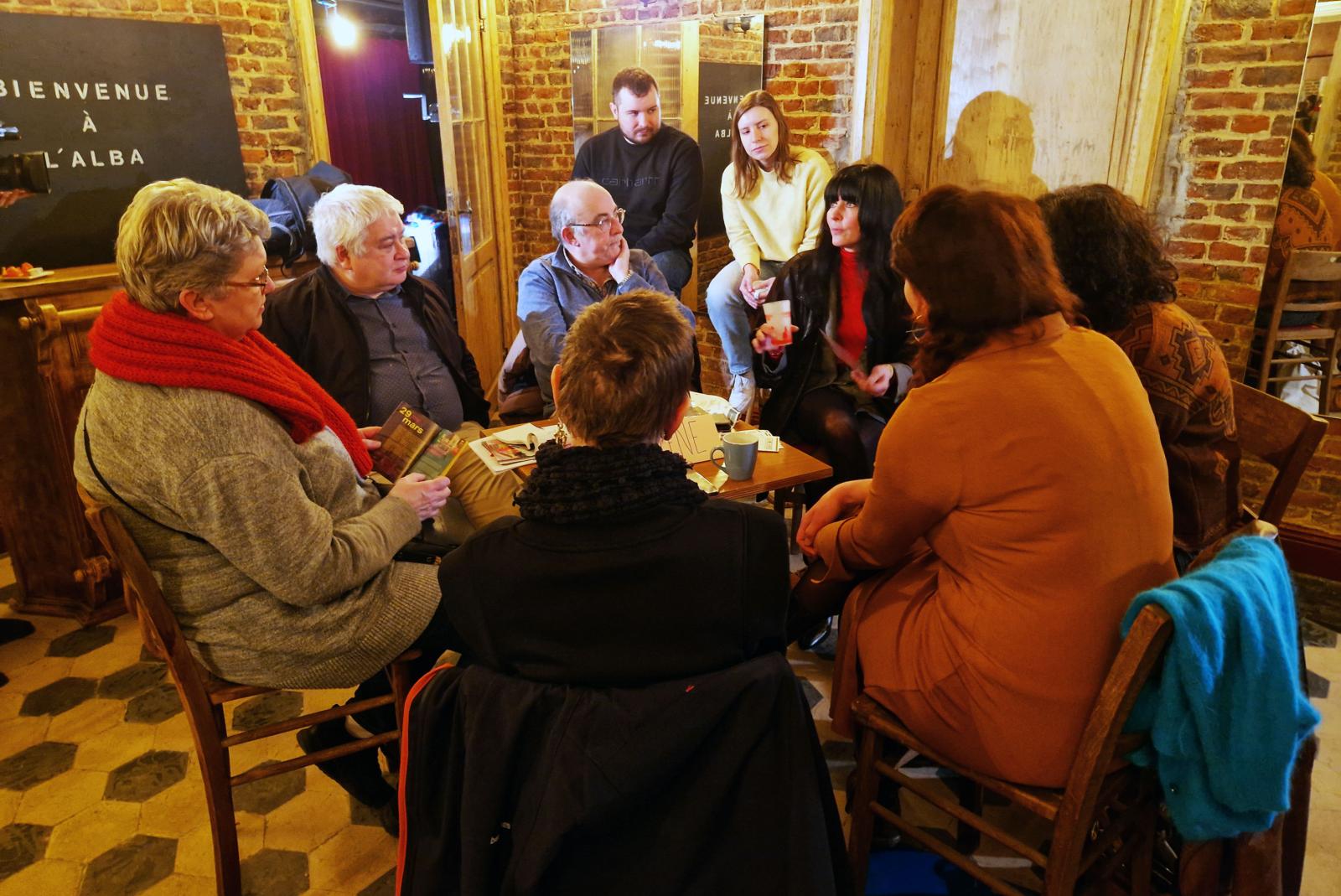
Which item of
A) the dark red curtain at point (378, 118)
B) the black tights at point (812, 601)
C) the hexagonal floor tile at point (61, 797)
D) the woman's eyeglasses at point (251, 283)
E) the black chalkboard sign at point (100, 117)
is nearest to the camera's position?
the woman's eyeglasses at point (251, 283)

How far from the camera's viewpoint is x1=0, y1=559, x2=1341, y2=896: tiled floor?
2002mm

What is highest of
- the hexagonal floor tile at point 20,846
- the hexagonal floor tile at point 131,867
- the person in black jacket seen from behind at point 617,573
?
the person in black jacket seen from behind at point 617,573

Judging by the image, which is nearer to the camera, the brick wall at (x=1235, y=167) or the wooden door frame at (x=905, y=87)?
the brick wall at (x=1235, y=167)

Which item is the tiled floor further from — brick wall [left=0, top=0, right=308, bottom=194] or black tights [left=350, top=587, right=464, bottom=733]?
brick wall [left=0, top=0, right=308, bottom=194]

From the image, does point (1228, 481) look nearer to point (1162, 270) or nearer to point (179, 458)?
point (1162, 270)

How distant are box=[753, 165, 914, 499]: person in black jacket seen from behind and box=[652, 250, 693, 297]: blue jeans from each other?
132 cm

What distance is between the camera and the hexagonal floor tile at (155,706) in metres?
2.57

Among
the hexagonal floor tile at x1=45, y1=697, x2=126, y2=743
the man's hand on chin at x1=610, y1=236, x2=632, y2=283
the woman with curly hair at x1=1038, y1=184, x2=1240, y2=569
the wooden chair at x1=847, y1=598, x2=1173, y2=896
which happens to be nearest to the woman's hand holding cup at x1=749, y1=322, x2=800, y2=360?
the man's hand on chin at x1=610, y1=236, x2=632, y2=283

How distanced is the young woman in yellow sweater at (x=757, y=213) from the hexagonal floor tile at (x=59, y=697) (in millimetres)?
2705

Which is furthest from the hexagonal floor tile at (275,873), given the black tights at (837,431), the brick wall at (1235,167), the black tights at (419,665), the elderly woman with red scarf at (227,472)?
the brick wall at (1235,167)

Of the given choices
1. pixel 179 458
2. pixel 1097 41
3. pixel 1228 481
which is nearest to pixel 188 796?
pixel 179 458

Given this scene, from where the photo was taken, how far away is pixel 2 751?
2.43 meters

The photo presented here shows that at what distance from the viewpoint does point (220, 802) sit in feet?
5.84

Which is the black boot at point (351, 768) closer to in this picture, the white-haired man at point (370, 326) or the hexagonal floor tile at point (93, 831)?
the hexagonal floor tile at point (93, 831)
